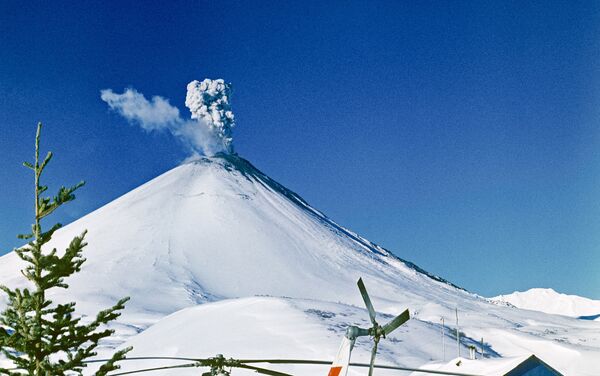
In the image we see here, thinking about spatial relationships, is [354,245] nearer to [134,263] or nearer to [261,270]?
[261,270]

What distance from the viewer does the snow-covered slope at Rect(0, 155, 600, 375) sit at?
242 feet

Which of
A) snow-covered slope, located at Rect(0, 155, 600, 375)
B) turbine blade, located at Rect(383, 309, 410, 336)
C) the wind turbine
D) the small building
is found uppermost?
snow-covered slope, located at Rect(0, 155, 600, 375)

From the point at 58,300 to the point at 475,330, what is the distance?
85303 mm

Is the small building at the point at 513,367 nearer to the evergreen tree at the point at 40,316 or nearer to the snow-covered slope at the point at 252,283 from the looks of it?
the evergreen tree at the point at 40,316

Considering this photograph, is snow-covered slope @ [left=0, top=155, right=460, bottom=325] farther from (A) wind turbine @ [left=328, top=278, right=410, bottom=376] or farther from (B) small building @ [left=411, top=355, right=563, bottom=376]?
(A) wind turbine @ [left=328, top=278, right=410, bottom=376]

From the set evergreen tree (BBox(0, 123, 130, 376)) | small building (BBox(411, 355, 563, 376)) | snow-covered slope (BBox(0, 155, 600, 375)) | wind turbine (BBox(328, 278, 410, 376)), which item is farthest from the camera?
snow-covered slope (BBox(0, 155, 600, 375))

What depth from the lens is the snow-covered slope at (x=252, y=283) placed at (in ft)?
242

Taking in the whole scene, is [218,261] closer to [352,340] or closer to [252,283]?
[252,283]

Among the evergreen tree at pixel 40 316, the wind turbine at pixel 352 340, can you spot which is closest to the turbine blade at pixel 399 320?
the wind turbine at pixel 352 340

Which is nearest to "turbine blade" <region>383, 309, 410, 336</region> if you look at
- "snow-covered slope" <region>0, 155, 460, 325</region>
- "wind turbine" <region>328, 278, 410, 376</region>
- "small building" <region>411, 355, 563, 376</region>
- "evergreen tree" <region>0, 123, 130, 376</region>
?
"wind turbine" <region>328, 278, 410, 376</region>

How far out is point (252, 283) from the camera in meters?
147

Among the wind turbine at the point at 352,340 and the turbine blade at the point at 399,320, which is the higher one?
the turbine blade at the point at 399,320

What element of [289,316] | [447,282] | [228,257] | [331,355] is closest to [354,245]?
[447,282]

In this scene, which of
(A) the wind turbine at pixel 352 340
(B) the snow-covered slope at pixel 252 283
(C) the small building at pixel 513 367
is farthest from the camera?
(B) the snow-covered slope at pixel 252 283
